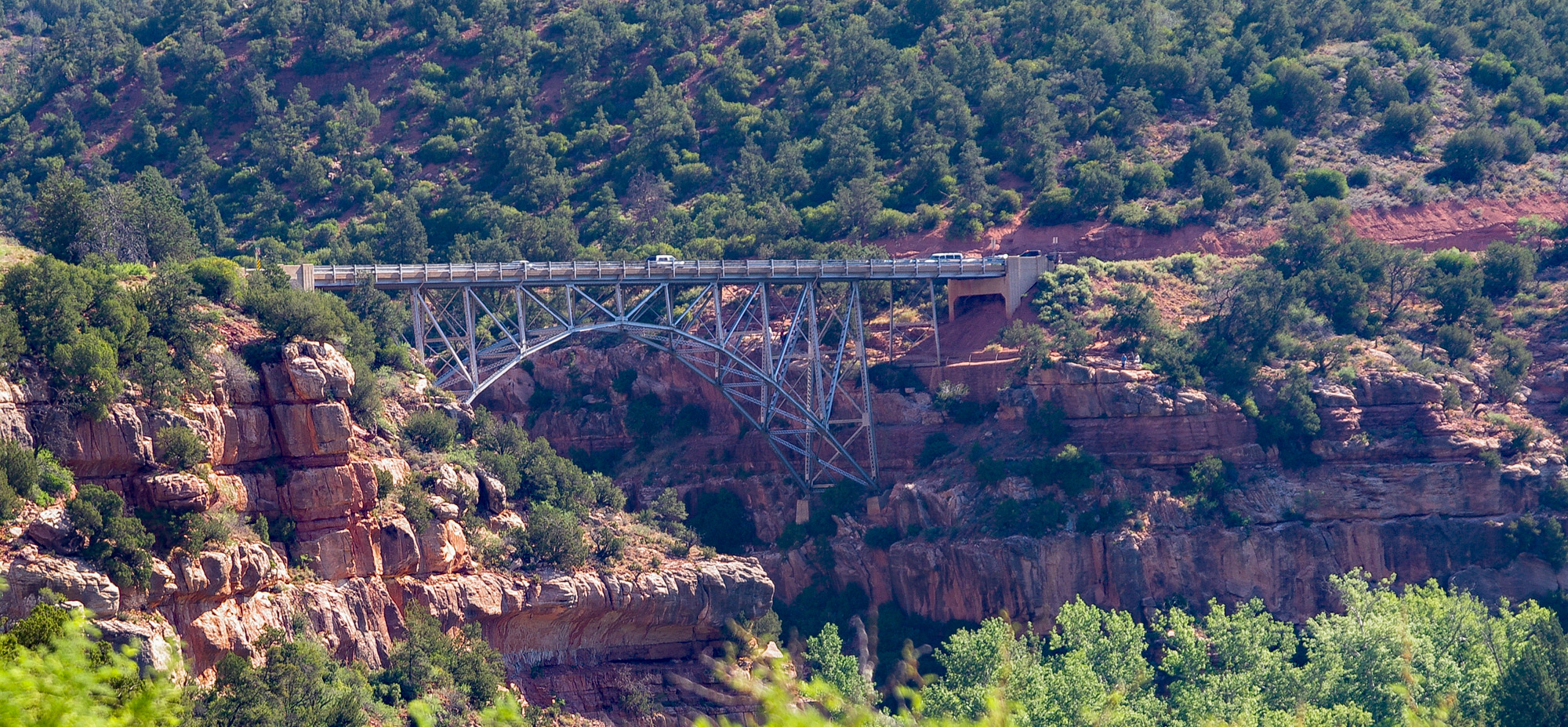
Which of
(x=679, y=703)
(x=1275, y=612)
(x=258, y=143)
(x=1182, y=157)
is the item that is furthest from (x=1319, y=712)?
(x=258, y=143)

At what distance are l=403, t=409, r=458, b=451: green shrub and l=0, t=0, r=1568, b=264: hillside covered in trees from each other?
23747 millimetres

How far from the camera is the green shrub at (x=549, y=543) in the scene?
56.8 m

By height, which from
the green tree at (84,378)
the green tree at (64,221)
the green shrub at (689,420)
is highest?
the green tree at (64,221)

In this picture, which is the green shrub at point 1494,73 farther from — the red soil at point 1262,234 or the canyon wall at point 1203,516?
the canyon wall at point 1203,516

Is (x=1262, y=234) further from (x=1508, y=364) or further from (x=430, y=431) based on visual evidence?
(x=430, y=431)

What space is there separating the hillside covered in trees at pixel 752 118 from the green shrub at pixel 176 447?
105 feet

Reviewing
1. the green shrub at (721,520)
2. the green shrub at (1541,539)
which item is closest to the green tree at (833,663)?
the green shrub at (721,520)

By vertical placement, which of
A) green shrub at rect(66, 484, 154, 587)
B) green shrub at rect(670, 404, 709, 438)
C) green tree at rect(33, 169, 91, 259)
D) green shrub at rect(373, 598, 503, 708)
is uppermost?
green tree at rect(33, 169, 91, 259)

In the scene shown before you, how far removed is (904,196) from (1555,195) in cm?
3288

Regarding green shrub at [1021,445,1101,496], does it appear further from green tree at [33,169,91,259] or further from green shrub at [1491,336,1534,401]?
green tree at [33,169,91,259]

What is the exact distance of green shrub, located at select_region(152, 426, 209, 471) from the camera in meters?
44.9

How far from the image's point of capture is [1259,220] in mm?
81188

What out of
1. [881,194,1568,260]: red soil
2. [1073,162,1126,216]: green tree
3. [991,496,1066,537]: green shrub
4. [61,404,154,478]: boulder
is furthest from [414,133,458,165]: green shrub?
[61,404,154,478]: boulder

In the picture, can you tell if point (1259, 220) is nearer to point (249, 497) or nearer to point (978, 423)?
point (978, 423)
